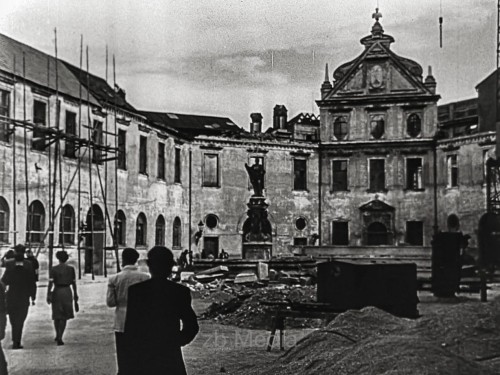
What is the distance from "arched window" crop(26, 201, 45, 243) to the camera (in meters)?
16.3

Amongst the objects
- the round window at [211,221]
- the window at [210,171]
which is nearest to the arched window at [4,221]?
the window at [210,171]

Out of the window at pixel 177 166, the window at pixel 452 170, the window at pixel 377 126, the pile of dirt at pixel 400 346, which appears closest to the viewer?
the pile of dirt at pixel 400 346

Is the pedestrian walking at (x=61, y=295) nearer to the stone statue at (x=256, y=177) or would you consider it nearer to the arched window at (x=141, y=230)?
the arched window at (x=141, y=230)

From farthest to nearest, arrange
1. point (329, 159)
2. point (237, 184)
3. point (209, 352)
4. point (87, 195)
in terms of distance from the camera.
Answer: point (329, 159)
point (237, 184)
point (87, 195)
point (209, 352)

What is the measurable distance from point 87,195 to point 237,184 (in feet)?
30.0

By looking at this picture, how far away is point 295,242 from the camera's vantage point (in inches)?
1052

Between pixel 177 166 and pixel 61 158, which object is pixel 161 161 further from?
pixel 61 158

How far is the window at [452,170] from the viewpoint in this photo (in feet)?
44.4

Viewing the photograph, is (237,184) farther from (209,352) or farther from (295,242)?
(209,352)

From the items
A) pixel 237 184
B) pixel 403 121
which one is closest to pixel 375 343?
pixel 403 121

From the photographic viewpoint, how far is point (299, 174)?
28672mm

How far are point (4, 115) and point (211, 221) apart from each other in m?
11.0

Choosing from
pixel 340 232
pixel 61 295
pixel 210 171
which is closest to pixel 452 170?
pixel 61 295

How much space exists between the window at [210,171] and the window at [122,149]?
701 centimetres
